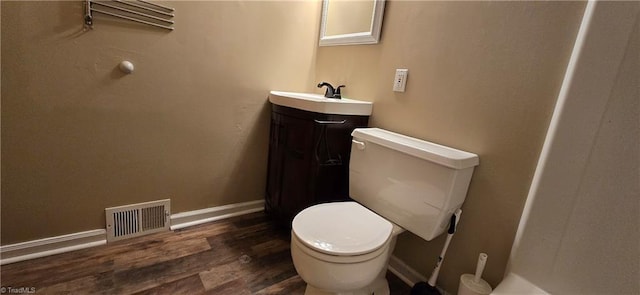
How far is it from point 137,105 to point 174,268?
826 millimetres

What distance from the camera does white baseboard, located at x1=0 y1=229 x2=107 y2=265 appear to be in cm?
123

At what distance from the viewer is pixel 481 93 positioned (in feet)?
3.58

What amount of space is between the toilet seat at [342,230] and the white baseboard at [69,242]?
0.92 metres

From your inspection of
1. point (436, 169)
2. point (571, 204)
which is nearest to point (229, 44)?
point (436, 169)

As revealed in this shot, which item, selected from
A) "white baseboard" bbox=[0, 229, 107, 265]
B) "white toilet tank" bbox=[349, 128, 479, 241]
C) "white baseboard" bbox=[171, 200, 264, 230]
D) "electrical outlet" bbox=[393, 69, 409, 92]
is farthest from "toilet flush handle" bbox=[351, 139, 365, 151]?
"white baseboard" bbox=[0, 229, 107, 265]

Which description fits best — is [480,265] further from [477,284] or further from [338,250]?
[338,250]

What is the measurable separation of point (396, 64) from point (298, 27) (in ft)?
2.41

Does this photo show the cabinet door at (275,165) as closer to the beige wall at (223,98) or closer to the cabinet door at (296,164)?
the cabinet door at (296,164)

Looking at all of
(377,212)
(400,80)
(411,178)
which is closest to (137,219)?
(377,212)

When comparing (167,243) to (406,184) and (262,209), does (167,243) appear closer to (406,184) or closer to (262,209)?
(262,209)

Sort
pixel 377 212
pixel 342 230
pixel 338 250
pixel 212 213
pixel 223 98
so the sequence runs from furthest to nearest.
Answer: pixel 212 213 < pixel 223 98 < pixel 377 212 < pixel 342 230 < pixel 338 250

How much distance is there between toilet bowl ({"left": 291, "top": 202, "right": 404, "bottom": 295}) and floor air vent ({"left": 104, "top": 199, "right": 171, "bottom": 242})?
958mm

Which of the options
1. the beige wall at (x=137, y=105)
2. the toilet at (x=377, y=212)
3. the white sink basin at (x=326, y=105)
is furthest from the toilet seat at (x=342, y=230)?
→ the beige wall at (x=137, y=105)

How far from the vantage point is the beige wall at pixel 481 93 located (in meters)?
0.94
